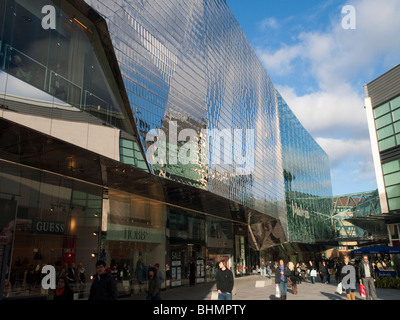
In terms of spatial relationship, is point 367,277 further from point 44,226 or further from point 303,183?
point 303,183

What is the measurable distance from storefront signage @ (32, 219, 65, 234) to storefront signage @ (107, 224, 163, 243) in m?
3.12

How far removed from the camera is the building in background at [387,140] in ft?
91.1

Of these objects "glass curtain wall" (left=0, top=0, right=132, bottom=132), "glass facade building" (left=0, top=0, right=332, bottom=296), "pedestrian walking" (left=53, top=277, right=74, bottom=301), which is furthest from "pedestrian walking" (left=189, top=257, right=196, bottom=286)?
"pedestrian walking" (left=53, top=277, right=74, bottom=301)

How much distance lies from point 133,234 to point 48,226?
6.01 meters

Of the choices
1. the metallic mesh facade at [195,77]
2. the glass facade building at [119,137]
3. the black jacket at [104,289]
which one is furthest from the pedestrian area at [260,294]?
the black jacket at [104,289]

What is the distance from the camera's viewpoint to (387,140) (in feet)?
94.1

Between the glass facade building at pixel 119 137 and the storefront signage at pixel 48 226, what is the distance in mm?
38

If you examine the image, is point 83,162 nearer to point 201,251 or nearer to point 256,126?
point 201,251

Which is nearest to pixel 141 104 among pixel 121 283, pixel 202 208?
pixel 121 283

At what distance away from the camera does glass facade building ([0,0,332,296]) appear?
11.3 m

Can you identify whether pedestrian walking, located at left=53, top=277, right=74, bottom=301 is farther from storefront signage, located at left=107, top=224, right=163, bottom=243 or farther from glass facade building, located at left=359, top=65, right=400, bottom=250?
glass facade building, located at left=359, top=65, right=400, bottom=250

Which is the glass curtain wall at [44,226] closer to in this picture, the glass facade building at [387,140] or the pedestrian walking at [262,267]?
the glass facade building at [387,140]

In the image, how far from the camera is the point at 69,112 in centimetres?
1198

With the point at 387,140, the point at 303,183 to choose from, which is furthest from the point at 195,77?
the point at 303,183
